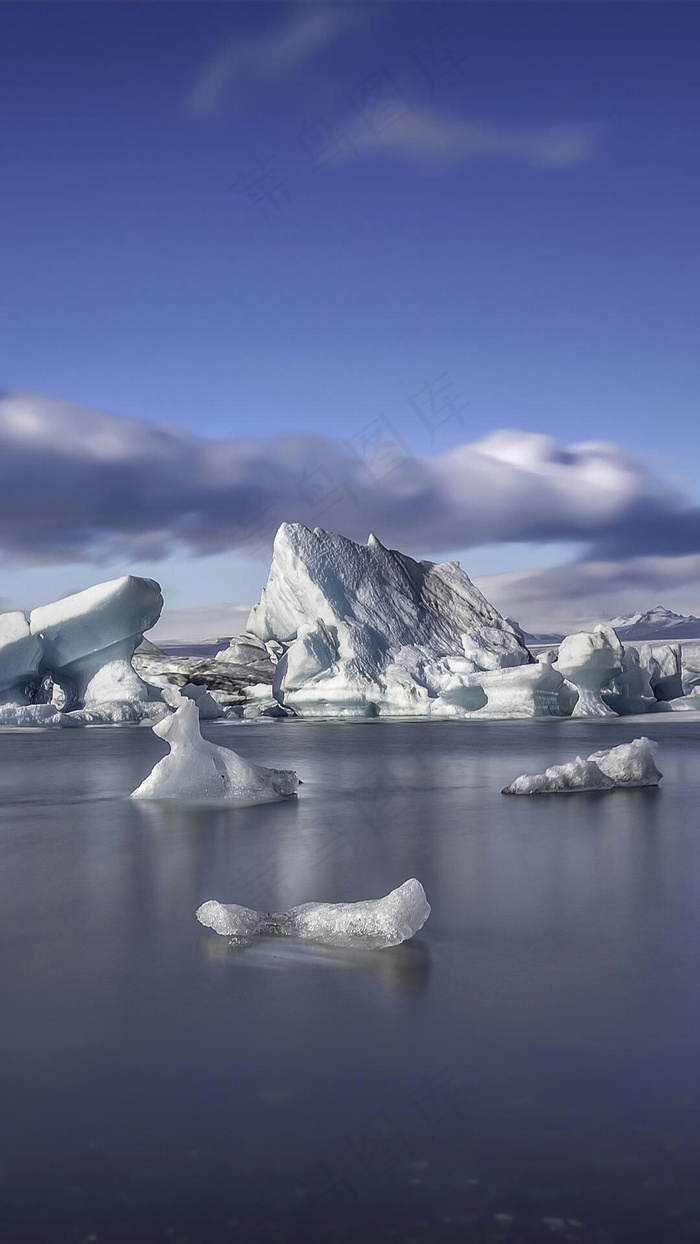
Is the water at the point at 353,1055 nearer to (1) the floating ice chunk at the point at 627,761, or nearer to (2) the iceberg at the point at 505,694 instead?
Answer: (1) the floating ice chunk at the point at 627,761

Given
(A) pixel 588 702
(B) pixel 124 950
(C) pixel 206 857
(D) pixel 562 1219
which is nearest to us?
(D) pixel 562 1219

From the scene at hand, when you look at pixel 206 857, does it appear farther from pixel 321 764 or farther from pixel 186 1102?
pixel 321 764

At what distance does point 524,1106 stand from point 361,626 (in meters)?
23.8

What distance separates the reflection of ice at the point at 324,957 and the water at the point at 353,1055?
0.5 inches

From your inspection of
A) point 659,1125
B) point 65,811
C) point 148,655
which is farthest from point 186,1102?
point 148,655

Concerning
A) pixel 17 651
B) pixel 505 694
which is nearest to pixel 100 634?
pixel 17 651

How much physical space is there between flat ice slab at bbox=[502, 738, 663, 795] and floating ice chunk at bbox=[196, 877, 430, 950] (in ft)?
14.9

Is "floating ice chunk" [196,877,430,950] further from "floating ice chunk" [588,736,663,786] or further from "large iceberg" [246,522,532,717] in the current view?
"large iceberg" [246,522,532,717]

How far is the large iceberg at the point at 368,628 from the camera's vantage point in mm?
24609

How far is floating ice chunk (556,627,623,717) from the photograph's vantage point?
21.9 metres

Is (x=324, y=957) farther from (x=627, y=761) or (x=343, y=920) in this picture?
(x=627, y=761)

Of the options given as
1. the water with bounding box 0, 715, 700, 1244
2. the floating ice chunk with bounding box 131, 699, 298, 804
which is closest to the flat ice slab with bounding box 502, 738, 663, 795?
the floating ice chunk with bounding box 131, 699, 298, 804

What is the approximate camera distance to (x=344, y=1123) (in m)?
1.78

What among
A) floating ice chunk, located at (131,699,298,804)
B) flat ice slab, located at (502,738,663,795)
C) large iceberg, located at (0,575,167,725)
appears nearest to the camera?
floating ice chunk, located at (131,699,298,804)
